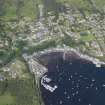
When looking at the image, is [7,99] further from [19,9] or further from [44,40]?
[19,9]

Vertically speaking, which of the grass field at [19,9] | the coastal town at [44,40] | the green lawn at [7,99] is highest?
the grass field at [19,9]

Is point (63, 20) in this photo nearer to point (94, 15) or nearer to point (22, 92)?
point (94, 15)

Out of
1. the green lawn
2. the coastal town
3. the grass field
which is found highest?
the grass field

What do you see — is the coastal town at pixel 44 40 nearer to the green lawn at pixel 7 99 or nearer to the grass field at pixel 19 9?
the green lawn at pixel 7 99

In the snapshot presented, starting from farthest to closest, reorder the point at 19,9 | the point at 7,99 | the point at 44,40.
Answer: the point at 19,9 < the point at 44,40 < the point at 7,99

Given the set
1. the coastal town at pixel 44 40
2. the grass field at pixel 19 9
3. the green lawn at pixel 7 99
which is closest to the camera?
the green lawn at pixel 7 99

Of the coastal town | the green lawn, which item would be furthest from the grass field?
the green lawn

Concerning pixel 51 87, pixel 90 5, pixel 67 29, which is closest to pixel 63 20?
pixel 67 29

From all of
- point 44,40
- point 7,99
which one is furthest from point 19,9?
point 7,99

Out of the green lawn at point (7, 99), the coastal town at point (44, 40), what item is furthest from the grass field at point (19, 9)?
the green lawn at point (7, 99)

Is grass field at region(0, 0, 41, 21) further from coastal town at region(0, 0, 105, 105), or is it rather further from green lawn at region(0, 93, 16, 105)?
green lawn at region(0, 93, 16, 105)

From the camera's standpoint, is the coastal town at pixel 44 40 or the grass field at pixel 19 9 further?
the grass field at pixel 19 9
